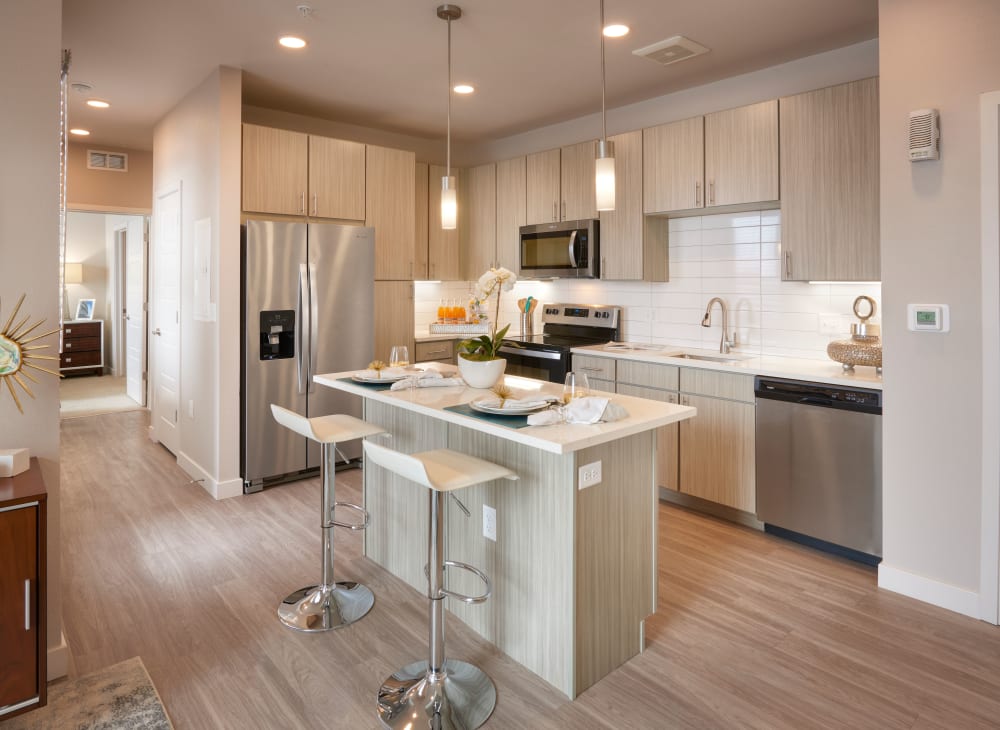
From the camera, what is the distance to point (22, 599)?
6.22 feet

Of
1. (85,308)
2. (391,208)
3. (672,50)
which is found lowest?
(85,308)

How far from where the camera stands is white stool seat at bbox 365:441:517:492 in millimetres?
2018

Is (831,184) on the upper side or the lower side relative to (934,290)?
upper

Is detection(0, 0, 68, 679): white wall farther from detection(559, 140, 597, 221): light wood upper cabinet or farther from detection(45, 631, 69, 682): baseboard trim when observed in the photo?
detection(559, 140, 597, 221): light wood upper cabinet

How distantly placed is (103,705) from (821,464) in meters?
3.22

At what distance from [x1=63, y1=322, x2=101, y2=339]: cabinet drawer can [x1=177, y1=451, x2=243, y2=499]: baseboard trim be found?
596cm

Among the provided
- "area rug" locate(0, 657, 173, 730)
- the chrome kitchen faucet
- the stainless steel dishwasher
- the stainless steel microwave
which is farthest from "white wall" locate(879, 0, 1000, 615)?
"area rug" locate(0, 657, 173, 730)

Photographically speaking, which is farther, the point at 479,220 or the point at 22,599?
the point at 479,220

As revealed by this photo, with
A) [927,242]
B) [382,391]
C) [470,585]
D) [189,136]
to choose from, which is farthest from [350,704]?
[189,136]

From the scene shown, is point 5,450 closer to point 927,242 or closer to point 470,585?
point 470,585

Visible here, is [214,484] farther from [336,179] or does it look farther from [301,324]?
[336,179]

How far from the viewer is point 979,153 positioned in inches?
101

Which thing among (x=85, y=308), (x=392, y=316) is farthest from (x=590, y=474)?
(x=85, y=308)

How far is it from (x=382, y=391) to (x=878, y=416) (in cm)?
232
